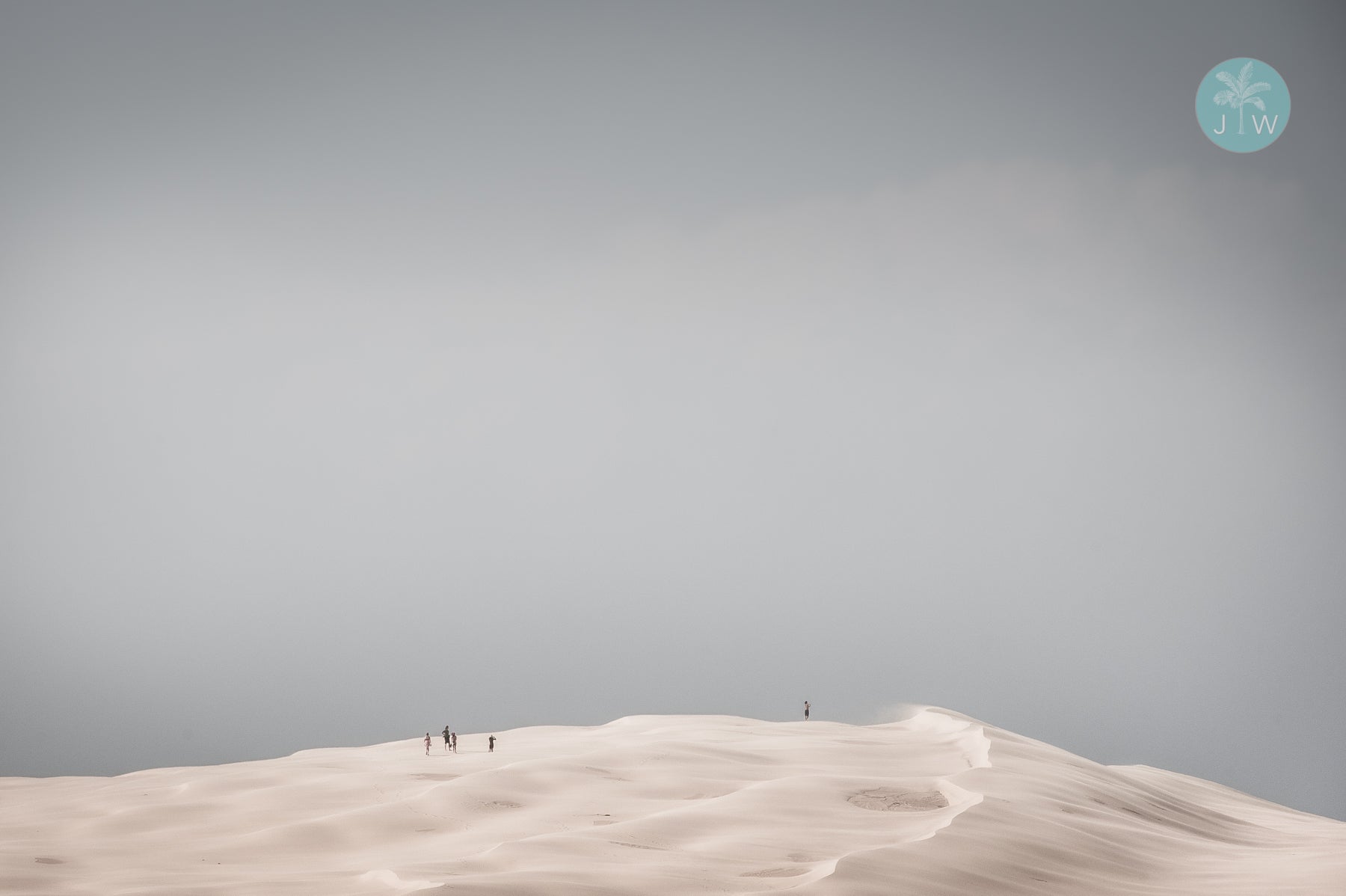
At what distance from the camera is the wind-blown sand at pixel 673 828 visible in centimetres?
1179

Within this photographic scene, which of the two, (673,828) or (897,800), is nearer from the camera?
(673,828)

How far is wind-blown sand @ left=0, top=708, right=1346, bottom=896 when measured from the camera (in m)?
11.8

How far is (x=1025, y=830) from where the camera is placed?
13898 mm

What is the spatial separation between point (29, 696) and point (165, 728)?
15.8m

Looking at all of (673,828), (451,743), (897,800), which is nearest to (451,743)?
(451,743)

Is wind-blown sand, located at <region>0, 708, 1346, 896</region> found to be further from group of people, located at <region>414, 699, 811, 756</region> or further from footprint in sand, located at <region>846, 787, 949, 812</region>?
group of people, located at <region>414, 699, 811, 756</region>

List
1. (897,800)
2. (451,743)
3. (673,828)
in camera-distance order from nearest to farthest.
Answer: (673,828), (897,800), (451,743)

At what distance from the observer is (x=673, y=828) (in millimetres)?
14312

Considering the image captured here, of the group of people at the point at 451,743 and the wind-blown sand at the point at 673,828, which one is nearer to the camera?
the wind-blown sand at the point at 673,828

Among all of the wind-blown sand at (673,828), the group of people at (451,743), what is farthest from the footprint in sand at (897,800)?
the group of people at (451,743)

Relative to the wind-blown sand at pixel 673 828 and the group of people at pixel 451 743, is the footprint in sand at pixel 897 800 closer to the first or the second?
the wind-blown sand at pixel 673 828

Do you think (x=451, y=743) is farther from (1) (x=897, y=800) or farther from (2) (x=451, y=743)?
(1) (x=897, y=800)

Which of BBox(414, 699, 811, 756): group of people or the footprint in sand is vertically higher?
the footprint in sand

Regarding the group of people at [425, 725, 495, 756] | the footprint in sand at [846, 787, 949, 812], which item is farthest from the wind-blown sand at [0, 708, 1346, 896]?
the group of people at [425, 725, 495, 756]
